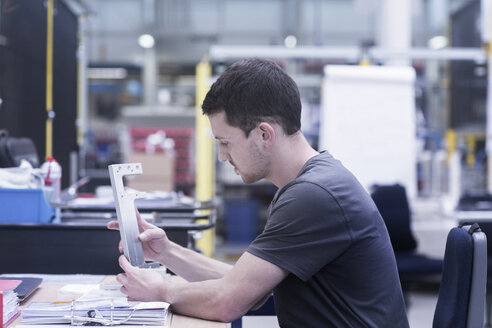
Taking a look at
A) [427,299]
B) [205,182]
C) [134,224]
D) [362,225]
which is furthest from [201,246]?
[362,225]

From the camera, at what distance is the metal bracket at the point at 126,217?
1.61 m

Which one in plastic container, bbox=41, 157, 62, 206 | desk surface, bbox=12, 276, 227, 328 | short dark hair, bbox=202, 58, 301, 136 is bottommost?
desk surface, bbox=12, 276, 227, 328

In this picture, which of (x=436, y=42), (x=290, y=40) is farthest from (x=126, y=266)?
(x=436, y=42)

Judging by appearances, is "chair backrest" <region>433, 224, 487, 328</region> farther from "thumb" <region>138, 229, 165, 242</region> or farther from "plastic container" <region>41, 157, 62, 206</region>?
"plastic container" <region>41, 157, 62, 206</region>

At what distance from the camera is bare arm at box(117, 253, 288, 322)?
1.34 meters

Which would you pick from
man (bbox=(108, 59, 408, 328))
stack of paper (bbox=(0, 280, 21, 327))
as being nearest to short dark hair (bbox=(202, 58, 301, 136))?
man (bbox=(108, 59, 408, 328))

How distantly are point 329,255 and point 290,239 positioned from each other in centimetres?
10

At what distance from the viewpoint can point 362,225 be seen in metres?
1.36

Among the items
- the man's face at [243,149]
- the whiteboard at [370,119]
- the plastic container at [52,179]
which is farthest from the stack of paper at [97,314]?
the whiteboard at [370,119]

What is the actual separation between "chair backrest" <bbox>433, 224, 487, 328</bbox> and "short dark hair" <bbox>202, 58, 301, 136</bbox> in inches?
21.4

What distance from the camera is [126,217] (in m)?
1.63

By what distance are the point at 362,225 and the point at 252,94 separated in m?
0.42

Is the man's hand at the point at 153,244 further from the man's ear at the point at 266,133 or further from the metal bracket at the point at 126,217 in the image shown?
the man's ear at the point at 266,133

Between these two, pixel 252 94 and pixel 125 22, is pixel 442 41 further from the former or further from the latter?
pixel 252 94
